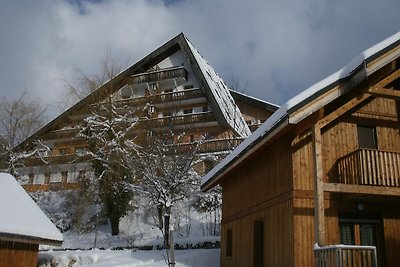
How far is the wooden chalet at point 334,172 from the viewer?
40.8 ft

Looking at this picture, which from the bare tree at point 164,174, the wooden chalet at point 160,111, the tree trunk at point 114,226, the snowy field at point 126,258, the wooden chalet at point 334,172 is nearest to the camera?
the wooden chalet at point 334,172

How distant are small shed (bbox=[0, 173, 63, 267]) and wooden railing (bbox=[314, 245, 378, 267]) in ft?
28.8

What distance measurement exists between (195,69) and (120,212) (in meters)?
13.3

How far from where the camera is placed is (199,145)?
29453 millimetres

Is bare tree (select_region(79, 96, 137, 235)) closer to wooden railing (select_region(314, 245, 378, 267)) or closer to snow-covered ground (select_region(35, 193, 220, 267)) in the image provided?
snow-covered ground (select_region(35, 193, 220, 267))

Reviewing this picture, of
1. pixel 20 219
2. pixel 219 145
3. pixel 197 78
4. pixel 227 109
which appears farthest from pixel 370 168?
pixel 197 78

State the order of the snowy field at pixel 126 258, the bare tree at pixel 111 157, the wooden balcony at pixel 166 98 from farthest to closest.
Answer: the wooden balcony at pixel 166 98
the bare tree at pixel 111 157
the snowy field at pixel 126 258

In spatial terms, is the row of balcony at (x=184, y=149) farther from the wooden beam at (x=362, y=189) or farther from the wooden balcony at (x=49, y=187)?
the wooden beam at (x=362, y=189)

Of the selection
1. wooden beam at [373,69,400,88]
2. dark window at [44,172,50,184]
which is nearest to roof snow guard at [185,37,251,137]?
dark window at [44,172,50,184]

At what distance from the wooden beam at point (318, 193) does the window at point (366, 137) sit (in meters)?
2.72

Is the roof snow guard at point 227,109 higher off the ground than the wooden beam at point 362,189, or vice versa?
the roof snow guard at point 227,109

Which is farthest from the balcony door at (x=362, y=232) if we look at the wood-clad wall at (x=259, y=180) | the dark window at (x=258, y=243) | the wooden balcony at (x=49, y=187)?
the wooden balcony at (x=49, y=187)

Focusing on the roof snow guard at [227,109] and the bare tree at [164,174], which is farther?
the roof snow guard at [227,109]

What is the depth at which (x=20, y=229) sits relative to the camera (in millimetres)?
14734
